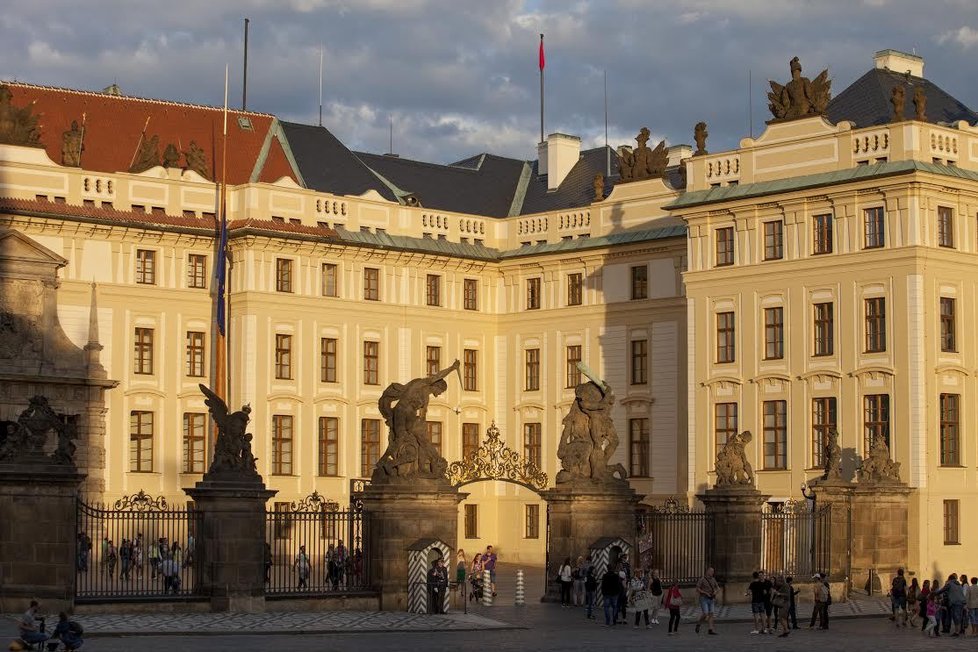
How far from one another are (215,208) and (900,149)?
71.5 feet

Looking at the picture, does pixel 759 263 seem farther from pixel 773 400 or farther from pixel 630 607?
pixel 630 607

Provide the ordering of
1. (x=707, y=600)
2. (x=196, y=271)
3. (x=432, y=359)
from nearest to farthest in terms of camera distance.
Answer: (x=707, y=600)
(x=196, y=271)
(x=432, y=359)

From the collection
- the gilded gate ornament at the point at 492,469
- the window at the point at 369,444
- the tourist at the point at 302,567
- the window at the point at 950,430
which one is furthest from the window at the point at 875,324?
the tourist at the point at 302,567

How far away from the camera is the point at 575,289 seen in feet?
231

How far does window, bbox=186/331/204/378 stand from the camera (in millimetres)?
66188

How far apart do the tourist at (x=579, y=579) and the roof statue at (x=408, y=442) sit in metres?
4.15

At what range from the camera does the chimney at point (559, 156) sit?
250 ft

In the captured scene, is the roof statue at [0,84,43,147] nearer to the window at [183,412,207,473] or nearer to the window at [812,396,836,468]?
the window at [183,412,207,473]

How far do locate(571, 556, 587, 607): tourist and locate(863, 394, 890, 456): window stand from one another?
550 inches

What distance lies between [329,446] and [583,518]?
2255cm

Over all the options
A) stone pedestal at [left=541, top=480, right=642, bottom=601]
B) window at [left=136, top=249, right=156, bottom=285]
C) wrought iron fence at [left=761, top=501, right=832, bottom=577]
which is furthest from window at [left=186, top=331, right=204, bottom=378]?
wrought iron fence at [left=761, top=501, right=832, bottom=577]

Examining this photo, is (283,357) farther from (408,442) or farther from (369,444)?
(408,442)

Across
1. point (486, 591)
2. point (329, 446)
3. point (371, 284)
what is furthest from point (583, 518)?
point (371, 284)

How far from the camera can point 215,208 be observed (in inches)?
2635
